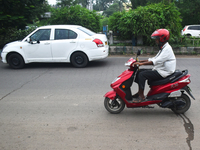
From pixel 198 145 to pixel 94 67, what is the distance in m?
6.63

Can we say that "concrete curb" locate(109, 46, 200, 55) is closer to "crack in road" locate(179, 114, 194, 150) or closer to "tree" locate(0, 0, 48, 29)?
"tree" locate(0, 0, 48, 29)

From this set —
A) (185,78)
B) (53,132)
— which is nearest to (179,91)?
(185,78)

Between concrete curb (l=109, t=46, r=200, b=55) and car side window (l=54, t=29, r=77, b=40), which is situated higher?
car side window (l=54, t=29, r=77, b=40)

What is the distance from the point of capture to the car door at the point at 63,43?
9.58 meters

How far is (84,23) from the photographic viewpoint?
1430cm

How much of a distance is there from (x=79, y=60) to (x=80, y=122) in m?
5.40

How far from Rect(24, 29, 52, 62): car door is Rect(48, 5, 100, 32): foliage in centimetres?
447

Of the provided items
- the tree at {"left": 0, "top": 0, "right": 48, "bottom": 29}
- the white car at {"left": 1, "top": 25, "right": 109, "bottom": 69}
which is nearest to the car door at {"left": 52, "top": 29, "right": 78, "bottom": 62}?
the white car at {"left": 1, "top": 25, "right": 109, "bottom": 69}

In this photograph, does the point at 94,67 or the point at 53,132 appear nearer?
the point at 53,132

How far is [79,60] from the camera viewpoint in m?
9.70

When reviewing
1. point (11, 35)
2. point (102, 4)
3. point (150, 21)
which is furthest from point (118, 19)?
point (102, 4)

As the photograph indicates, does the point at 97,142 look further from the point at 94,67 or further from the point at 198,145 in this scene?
the point at 94,67

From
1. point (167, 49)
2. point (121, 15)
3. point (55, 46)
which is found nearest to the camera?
point (167, 49)

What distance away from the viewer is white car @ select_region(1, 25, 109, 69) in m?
9.56
